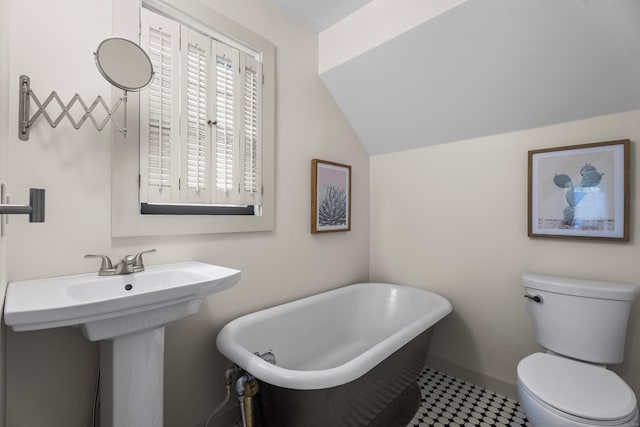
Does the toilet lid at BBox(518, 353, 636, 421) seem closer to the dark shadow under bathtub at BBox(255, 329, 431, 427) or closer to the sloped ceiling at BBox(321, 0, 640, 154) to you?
the dark shadow under bathtub at BBox(255, 329, 431, 427)

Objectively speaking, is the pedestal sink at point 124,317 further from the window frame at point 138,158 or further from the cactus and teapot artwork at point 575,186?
the cactus and teapot artwork at point 575,186

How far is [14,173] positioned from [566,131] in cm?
274

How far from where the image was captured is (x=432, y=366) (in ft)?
7.67

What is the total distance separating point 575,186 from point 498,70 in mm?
823

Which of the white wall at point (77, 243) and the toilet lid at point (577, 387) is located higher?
the white wall at point (77, 243)

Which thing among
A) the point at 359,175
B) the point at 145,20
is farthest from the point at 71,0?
the point at 359,175

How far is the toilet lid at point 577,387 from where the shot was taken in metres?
1.13

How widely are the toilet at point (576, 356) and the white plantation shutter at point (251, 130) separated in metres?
1.69

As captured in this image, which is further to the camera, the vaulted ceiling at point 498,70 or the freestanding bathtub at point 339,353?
the vaulted ceiling at point 498,70

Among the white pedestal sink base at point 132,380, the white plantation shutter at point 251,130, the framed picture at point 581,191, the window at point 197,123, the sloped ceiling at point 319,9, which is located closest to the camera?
the white pedestal sink base at point 132,380

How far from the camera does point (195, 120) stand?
156 centimetres

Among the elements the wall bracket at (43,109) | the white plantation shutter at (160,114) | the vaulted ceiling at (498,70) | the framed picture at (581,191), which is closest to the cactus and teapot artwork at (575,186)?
the framed picture at (581,191)

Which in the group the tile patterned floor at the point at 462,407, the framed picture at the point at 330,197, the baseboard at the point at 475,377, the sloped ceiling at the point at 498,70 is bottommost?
the tile patterned floor at the point at 462,407

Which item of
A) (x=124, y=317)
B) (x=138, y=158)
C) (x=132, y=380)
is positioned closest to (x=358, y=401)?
(x=132, y=380)
